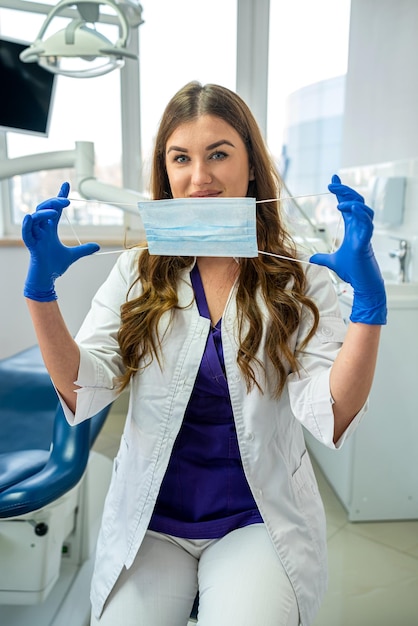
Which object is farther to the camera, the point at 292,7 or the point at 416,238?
the point at 292,7

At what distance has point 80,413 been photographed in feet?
3.50

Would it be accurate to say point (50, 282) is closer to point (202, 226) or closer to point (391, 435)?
point (202, 226)

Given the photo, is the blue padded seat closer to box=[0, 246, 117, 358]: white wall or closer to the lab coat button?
the lab coat button

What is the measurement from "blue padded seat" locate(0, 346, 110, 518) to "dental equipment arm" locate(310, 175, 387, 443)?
74 centimetres

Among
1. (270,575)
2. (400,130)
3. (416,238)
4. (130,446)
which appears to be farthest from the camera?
(400,130)

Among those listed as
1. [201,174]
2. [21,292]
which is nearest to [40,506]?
[201,174]

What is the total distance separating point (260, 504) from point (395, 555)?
3.64ft

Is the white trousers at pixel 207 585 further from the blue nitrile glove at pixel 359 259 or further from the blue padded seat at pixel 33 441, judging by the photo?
the blue nitrile glove at pixel 359 259

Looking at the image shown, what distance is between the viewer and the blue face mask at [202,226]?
1.03 meters

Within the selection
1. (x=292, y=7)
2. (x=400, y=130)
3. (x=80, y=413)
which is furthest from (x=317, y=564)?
(x=292, y=7)

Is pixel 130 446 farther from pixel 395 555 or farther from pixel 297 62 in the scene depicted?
pixel 297 62

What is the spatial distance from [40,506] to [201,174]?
2.80ft

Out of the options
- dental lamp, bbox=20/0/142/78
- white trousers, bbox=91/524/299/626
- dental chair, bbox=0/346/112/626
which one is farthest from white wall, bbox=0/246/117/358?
white trousers, bbox=91/524/299/626

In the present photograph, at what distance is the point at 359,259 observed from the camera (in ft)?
2.84
